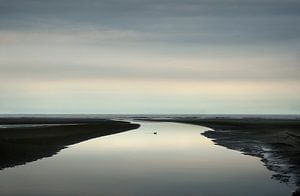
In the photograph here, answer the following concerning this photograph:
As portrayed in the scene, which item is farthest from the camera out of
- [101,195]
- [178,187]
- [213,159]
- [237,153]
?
[237,153]

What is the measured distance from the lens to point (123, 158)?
31219mm

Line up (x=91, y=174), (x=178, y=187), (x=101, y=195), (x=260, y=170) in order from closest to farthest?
1. (x=101, y=195)
2. (x=178, y=187)
3. (x=91, y=174)
4. (x=260, y=170)

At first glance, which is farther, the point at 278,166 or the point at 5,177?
the point at 278,166

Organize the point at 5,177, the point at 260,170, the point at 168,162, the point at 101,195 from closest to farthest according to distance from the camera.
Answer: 1. the point at 101,195
2. the point at 5,177
3. the point at 260,170
4. the point at 168,162

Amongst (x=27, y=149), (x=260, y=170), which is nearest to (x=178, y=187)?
(x=260, y=170)

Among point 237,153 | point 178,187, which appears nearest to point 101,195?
point 178,187

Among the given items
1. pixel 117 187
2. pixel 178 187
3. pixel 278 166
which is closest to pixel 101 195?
pixel 117 187

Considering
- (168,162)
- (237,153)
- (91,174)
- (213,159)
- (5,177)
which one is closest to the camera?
(5,177)

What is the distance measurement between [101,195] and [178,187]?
3624 mm

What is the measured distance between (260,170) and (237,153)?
408 inches

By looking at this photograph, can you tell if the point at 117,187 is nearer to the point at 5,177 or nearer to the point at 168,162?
the point at 5,177

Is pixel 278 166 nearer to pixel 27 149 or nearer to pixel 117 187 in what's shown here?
pixel 117 187

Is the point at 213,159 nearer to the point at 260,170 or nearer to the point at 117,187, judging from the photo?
the point at 260,170

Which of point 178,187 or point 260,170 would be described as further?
point 260,170
